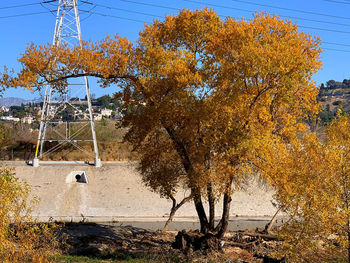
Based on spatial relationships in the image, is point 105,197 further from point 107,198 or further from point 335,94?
point 335,94

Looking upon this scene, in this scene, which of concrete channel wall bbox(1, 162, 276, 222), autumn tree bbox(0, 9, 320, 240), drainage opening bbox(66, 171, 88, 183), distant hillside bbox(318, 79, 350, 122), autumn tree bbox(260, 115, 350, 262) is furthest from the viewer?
distant hillside bbox(318, 79, 350, 122)

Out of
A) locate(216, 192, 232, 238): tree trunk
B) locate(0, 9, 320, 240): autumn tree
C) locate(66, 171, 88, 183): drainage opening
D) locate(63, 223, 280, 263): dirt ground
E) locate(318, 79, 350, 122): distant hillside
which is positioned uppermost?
locate(318, 79, 350, 122): distant hillside

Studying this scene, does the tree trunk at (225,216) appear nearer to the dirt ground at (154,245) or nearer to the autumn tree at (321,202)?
the dirt ground at (154,245)

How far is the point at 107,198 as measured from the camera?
3203cm

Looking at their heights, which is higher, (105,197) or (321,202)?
(321,202)

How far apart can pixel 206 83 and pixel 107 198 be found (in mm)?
18459

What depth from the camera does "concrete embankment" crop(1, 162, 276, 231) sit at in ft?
96.7

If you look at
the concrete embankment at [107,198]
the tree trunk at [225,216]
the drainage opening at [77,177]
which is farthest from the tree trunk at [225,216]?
the drainage opening at [77,177]

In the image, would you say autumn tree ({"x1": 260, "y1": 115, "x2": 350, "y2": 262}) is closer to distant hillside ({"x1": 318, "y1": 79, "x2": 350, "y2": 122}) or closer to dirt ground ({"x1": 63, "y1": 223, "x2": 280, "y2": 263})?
dirt ground ({"x1": 63, "y1": 223, "x2": 280, "y2": 263})

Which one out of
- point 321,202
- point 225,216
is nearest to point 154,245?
point 225,216

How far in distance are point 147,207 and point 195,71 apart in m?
16.5

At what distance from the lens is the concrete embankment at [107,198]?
29.5 metres

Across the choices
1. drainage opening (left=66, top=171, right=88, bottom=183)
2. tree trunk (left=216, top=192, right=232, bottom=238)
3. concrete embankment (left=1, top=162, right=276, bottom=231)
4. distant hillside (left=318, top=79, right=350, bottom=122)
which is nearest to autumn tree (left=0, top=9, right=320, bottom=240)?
tree trunk (left=216, top=192, right=232, bottom=238)

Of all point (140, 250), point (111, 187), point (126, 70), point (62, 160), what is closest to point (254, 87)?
point (126, 70)
